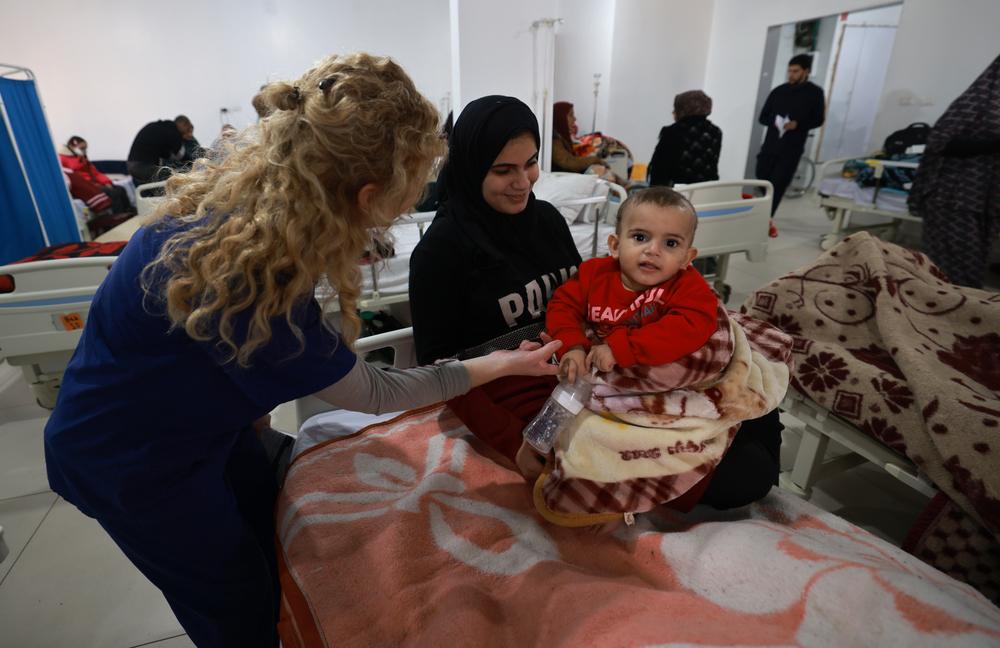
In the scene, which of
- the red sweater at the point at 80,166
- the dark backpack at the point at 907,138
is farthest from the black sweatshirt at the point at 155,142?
the dark backpack at the point at 907,138

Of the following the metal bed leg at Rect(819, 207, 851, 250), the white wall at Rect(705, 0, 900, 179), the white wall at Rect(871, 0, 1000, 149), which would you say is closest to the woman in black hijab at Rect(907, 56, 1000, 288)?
the metal bed leg at Rect(819, 207, 851, 250)

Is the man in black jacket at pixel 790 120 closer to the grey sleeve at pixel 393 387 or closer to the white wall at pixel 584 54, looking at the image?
the white wall at pixel 584 54

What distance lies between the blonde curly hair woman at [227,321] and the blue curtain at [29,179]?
438 centimetres

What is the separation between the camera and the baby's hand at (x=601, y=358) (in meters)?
1.41

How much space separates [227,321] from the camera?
95cm

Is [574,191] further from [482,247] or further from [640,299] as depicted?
[640,299]

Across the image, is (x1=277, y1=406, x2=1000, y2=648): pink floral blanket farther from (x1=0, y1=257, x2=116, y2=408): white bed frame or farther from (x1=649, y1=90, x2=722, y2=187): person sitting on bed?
(x1=649, y1=90, x2=722, y2=187): person sitting on bed

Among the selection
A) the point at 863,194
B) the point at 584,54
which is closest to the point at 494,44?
the point at 584,54

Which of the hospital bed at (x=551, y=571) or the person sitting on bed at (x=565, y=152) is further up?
the person sitting on bed at (x=565, y=152)

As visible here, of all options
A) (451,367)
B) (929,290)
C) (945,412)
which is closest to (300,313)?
(451,367)

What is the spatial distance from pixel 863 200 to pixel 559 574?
5937 mm

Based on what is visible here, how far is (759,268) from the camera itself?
5199 millimetres

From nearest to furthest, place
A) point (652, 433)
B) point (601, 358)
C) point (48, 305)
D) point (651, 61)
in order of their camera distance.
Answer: point (652, 433)
point (601, 358)
point (48, 305)
point (651, 61)

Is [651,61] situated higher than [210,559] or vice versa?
[651,61]
